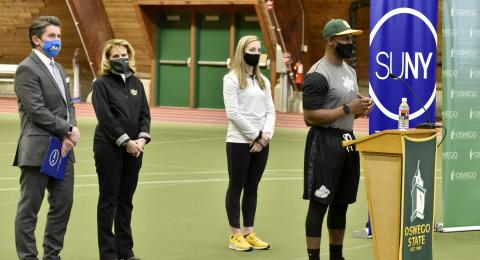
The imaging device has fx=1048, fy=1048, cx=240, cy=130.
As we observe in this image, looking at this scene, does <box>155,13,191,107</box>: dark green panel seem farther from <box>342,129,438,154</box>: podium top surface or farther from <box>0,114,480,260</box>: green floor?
<box>342,129,438,154</box>: podium top surface

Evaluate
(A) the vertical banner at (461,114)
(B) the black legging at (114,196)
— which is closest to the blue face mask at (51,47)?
(B) the black legging at (114,196)

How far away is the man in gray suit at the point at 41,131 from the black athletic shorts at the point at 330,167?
→ 156cm

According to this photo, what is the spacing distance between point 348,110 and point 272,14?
17618mm

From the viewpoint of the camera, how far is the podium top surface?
6098mm

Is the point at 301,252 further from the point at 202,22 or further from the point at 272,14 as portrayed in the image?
the point at 202,22

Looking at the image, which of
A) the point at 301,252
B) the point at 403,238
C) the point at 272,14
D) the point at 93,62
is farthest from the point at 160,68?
the point at 403,238

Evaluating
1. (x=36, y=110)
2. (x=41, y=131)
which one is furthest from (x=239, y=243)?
(x=36, y=110)

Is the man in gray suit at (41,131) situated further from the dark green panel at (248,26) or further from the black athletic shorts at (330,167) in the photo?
the dark green panel at (248,26)

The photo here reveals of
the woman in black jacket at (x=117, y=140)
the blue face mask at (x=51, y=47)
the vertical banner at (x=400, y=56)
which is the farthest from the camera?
the vertical banner at (x=400, y=56)

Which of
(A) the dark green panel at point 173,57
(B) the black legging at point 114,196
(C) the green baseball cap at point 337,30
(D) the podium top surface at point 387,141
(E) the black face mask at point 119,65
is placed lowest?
(B) the black legging at point 114,196

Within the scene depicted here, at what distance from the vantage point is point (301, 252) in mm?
8188

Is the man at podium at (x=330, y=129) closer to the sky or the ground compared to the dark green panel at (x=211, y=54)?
closer to the ground

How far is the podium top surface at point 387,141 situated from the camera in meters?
6.10

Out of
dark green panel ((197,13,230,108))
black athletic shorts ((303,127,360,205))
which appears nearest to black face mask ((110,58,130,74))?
black athletic shorts ((303,127,360,205))
